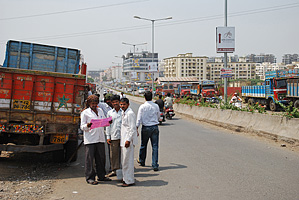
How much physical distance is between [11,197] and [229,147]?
705cm

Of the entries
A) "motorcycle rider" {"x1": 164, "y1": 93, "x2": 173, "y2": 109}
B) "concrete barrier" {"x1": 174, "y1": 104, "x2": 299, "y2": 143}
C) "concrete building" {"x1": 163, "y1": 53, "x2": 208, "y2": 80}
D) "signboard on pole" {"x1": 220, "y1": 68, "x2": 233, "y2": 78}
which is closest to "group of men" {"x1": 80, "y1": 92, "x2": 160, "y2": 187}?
"concrete barrier" {"x1": 174, "y1": 104, "x2": 299, "y2": 143}

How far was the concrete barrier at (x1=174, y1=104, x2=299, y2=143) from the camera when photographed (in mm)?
11219

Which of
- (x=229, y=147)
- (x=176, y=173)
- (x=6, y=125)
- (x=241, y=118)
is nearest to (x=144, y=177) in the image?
(x=176, y=173)

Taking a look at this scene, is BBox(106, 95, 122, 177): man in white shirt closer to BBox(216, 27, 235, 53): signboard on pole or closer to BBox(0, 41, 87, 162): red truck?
BBox(0, 41, 87, 162): red truck

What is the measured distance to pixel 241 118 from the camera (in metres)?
15.2

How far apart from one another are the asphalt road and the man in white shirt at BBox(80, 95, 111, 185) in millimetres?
283

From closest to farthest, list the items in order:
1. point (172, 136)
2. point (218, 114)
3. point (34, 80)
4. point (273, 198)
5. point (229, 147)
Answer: point (273, 198), point (34, 80), point (229, 147), point (172, 136), point (218, 114)

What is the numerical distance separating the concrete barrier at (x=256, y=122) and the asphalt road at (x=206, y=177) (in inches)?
32.5

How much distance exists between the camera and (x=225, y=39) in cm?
2094

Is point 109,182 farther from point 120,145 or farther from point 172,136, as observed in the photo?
point 172,136

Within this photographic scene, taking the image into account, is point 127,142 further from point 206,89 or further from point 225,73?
point 206,89

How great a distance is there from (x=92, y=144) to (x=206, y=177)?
8.04ft

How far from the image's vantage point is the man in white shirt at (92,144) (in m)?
6.65

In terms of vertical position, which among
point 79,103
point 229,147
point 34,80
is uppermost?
point 34,80
